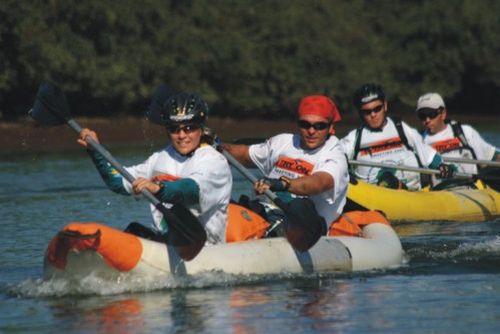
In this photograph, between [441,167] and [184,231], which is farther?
[441,167]

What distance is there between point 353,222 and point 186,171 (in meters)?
2.58

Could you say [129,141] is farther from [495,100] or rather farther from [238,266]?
[238,266]

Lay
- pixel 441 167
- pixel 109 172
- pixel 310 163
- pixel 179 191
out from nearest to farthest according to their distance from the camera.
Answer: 1. pixel 179 191
2. pixel 109 172
3. pixel 310 163
4. pixel 441 167

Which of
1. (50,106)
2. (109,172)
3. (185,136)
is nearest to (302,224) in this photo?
(185,136)

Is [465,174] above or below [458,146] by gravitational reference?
below

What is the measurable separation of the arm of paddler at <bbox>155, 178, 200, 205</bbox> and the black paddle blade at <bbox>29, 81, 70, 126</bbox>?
1450mm

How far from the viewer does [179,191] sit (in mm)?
12203

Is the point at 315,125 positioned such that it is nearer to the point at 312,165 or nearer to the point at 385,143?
the point at 312,165

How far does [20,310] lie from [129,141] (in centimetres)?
2293

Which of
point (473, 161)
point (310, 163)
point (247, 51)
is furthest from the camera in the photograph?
point (247, 51)

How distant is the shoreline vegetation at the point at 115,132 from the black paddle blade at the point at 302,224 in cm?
1876

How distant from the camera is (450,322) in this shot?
1128 centimetres

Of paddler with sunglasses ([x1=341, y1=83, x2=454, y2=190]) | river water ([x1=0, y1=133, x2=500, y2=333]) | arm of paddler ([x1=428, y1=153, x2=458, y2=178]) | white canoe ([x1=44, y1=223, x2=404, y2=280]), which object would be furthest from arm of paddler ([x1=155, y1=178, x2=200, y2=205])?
arm of paddler ([x1=428, y1=153, x2=458, y2=178])

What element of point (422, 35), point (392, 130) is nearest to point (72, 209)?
point (392, 130)
